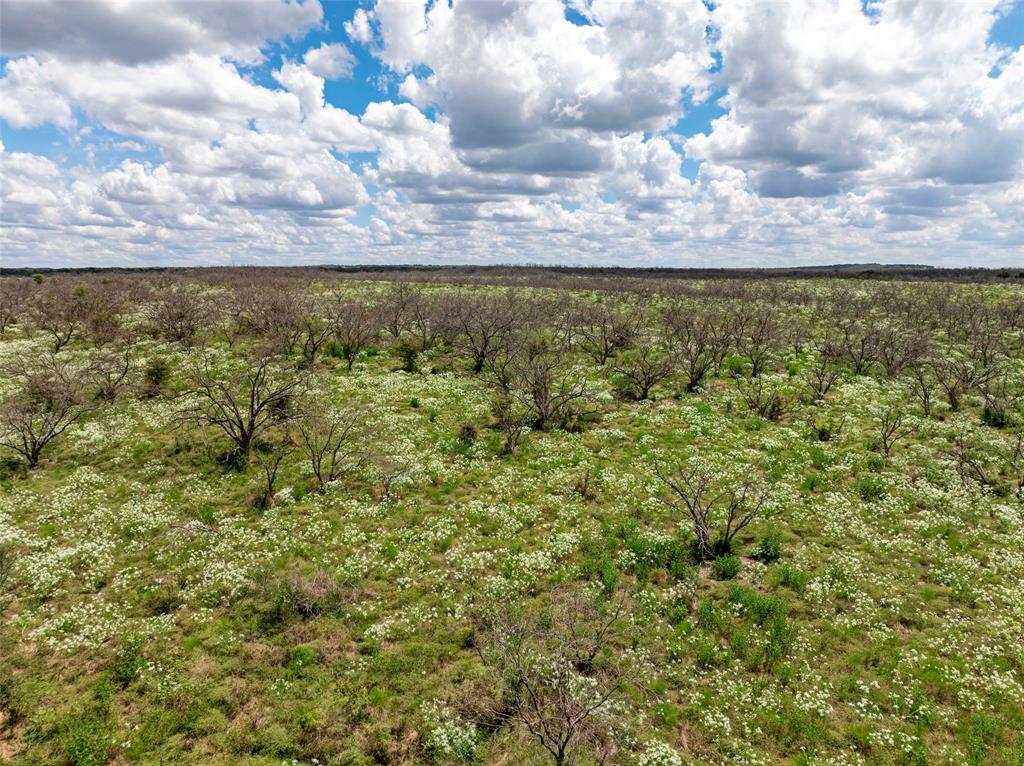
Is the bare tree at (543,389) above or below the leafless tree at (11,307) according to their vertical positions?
below

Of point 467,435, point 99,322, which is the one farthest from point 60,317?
point 467,435

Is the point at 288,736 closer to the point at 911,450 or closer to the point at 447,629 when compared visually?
the point at 447,629

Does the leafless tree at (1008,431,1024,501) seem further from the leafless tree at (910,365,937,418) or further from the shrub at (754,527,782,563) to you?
the shrub at (754,527,782,563)

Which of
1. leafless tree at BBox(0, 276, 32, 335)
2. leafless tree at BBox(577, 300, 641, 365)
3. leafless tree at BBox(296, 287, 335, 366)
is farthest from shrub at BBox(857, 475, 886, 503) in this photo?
leafless tree at BBox(0, 276, 32, 335)

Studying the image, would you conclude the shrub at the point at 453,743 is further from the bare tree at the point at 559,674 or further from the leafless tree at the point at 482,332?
the leafless tree at the point at 482,332

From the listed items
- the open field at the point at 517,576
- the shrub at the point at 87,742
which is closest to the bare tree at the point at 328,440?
the open field at the point at 517,576

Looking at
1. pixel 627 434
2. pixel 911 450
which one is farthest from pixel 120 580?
pixel 911 450

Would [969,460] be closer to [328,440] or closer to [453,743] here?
[453,743]
